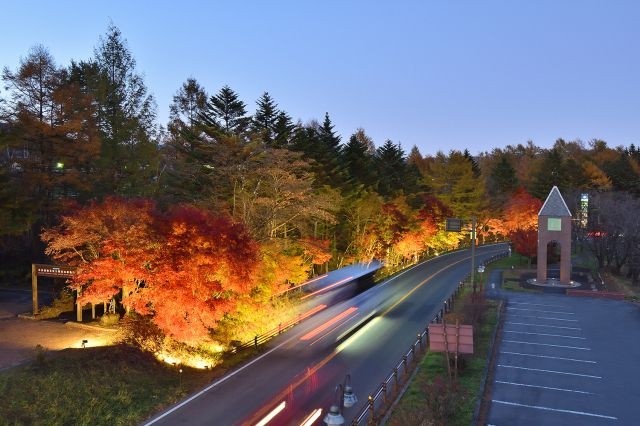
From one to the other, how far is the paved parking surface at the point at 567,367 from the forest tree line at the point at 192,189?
10844 millimetres

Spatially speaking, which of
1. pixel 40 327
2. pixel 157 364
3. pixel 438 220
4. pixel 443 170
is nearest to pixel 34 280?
pixel 40 327

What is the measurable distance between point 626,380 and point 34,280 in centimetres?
2685

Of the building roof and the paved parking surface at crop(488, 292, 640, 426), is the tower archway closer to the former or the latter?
the building roof

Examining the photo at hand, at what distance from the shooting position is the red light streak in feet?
74.8

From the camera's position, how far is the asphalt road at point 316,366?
14.3m

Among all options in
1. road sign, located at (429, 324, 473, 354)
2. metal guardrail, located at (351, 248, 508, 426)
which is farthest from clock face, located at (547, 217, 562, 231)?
road sign, located at (429, 324, 473, 354)

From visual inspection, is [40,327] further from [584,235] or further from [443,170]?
[443,170]

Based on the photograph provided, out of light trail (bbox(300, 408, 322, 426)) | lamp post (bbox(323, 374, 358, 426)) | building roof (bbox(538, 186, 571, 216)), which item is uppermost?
building roof (bbox(538, 186, 571, 216))

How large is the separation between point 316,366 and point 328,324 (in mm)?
6590

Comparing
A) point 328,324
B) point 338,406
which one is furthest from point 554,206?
point 338,406

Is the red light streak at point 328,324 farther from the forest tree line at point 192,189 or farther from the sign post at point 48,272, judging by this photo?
the sign post at point 48,272

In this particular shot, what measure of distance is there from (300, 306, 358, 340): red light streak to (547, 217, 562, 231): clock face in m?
20.9

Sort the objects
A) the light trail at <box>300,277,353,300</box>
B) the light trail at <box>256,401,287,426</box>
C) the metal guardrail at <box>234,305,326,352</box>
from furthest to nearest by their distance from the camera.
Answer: the light trail at <box>300,277,353,300</box>, the metal guardrail at <box>234,305,326,352</box>, the light trail at <box>256,401,287,426</box>

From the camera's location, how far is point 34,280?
24078mm
